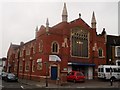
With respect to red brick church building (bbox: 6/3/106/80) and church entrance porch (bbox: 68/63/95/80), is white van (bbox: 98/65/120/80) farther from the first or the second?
red brick church building (bbox: 6/3/106/80)

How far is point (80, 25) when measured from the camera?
126 feet

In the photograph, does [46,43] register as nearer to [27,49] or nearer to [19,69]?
[27,49]

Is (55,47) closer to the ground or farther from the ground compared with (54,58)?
farther from the ground

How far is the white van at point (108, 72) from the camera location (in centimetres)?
3512

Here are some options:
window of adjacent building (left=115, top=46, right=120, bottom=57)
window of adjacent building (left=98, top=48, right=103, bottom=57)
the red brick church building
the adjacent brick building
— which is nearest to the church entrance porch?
the red brick church building

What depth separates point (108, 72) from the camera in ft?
116

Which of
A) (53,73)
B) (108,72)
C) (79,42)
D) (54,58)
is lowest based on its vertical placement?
(53,73)

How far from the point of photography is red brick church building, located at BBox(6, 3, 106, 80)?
1332 inches

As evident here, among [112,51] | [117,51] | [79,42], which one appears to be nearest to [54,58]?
[79,42]

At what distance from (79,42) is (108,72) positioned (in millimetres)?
7375

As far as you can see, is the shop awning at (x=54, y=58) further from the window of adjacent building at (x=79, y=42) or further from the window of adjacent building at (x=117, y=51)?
the window of adjacent building at (x=117, y=51)

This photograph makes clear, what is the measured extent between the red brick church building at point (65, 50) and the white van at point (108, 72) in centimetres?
260

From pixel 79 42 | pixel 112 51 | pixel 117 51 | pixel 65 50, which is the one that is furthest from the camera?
pixel 117 51

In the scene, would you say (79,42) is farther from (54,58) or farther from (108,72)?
(108,72)
